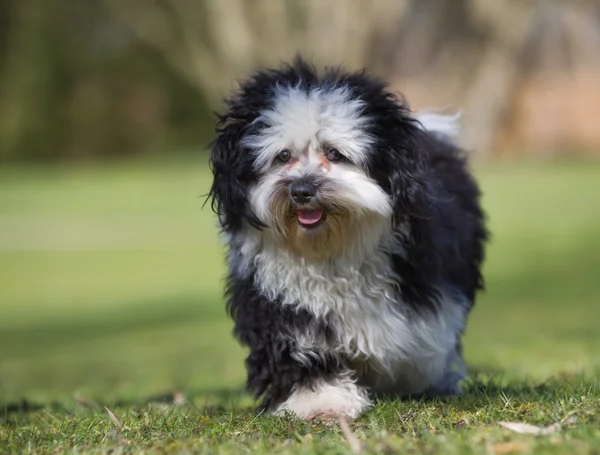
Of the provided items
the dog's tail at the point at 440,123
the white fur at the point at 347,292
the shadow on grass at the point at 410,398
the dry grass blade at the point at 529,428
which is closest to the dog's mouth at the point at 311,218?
the white fur at the point at 347,292

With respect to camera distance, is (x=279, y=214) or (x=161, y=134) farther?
(x=161, y=134)

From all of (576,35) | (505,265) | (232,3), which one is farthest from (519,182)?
(232,3)

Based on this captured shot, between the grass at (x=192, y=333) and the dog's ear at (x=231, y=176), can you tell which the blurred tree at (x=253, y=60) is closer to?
the grass at (x=192, y=333)

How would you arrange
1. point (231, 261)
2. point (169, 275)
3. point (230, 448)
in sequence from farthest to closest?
point (169, 275) → point (231, 261) → point (230, 448)

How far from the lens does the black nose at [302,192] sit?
14.7 feet

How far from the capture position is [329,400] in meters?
4.62

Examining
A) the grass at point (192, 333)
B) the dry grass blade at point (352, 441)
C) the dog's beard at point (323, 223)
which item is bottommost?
the grass at point (192, 333)

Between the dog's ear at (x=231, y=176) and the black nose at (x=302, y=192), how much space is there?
230mm

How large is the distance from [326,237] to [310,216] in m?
0.13

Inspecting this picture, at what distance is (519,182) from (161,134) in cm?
1785

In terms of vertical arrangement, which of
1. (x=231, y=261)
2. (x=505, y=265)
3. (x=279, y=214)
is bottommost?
(x=505, y=265)

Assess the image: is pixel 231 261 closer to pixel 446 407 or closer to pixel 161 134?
pixel 446 407

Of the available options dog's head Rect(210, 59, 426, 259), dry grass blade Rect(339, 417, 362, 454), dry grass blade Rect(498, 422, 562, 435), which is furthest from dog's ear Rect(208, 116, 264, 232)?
dry grass blade Rect(498, 422, 562, 435)

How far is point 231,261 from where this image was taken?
16.3 ft
